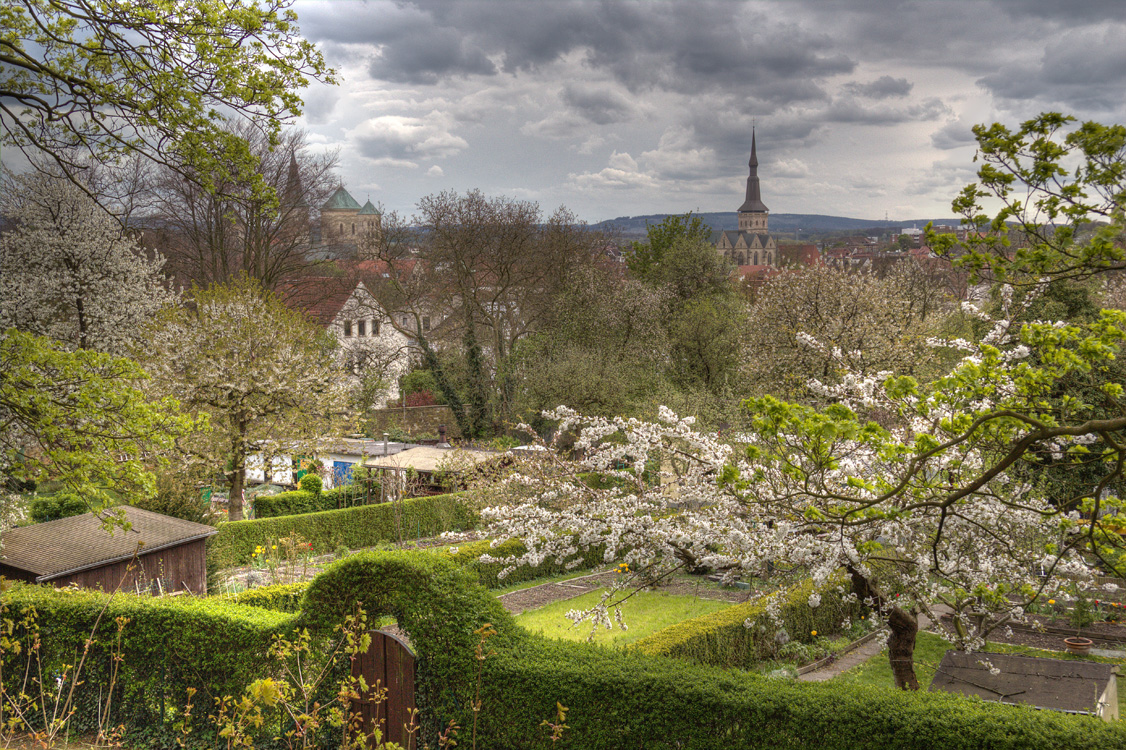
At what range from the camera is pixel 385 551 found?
22.7 feet

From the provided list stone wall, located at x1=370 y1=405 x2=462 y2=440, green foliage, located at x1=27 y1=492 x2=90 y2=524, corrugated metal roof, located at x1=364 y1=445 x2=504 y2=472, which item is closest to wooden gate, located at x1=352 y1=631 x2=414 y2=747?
green foliage, located at x1=27 y1=492 x2=90 y2=524

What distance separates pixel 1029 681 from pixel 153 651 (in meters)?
8.93

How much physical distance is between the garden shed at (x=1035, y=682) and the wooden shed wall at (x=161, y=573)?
10.3m

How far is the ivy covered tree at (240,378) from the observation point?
696 inches

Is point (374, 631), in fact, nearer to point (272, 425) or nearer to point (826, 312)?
point (272, 425)

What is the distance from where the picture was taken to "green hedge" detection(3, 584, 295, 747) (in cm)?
726

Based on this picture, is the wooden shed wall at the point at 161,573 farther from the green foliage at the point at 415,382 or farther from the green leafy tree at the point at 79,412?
the green foliage at the point at 415,382

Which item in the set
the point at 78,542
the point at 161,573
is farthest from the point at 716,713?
the point at 78,542

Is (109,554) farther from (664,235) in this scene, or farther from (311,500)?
(664,235)

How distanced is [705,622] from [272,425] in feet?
40.0

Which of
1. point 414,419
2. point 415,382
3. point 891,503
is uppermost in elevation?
point 891,503

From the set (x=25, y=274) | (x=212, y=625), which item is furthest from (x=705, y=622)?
(x=25, y=274)

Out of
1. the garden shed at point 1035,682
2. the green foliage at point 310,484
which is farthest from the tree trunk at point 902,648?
the green foliage at point 310,484

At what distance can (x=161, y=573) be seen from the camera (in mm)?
11711
